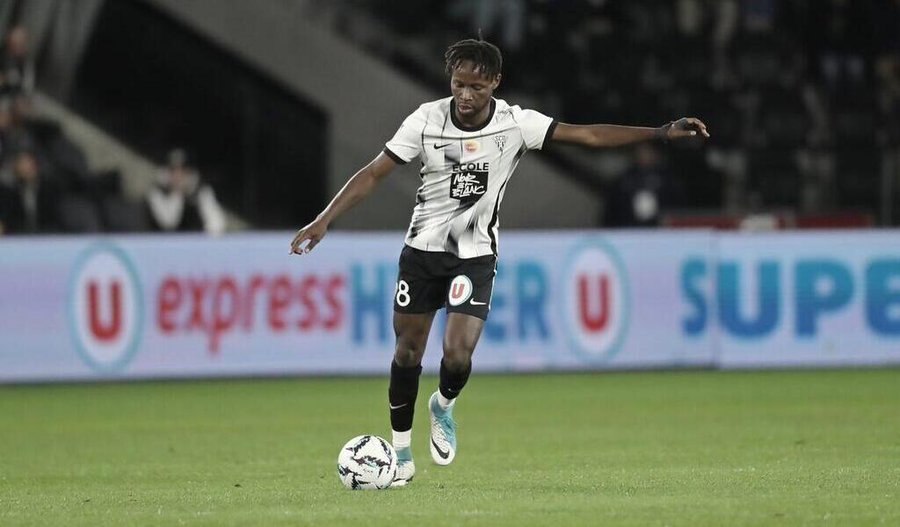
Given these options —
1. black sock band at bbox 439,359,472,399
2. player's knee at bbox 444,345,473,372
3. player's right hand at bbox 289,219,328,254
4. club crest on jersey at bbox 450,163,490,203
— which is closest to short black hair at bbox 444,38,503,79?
club crest on jersey at bbox 450,163,490,203

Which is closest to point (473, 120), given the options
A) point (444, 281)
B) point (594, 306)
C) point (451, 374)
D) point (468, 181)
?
point (468, 181)

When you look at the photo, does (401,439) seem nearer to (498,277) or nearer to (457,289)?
(457,289)

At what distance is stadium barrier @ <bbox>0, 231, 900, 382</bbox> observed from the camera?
1684 cm

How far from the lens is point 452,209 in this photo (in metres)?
9.16

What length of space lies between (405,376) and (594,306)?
8.23m

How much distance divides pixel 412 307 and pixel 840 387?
756 cm

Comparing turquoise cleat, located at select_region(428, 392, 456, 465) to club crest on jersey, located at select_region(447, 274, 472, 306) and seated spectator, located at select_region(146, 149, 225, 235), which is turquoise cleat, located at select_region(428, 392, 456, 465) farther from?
seated spectator, located at select_region(146, 149, 225, 235)

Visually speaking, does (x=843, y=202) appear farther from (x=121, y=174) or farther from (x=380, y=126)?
(x=121, y=174)

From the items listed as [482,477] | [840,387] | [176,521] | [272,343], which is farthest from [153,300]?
[176,521]

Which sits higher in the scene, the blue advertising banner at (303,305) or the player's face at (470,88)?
the player's face at (470,88)

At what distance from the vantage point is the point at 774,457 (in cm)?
1027

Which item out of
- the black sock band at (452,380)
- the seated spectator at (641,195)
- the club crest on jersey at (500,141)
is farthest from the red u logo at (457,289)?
the seated spectator at (641,195)

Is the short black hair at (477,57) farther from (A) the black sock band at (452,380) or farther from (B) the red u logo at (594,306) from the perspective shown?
(B) the red u logo at (594,306)

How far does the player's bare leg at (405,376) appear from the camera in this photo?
9211mm
